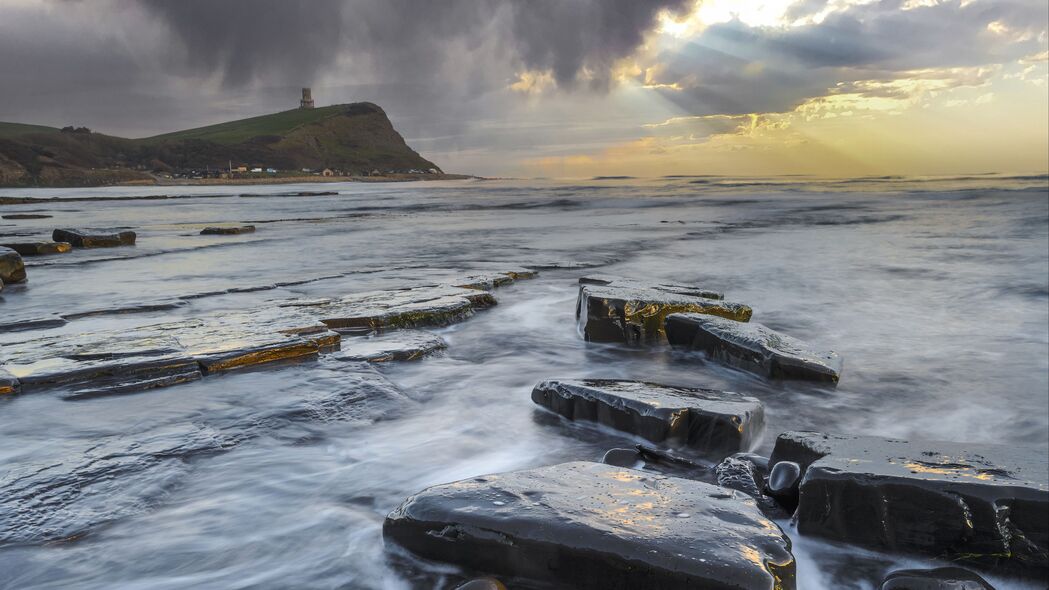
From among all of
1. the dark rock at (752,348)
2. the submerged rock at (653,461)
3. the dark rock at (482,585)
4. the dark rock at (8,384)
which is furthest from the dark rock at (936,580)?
the dark rock at (8,384)

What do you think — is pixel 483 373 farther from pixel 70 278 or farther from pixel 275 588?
pixel 70 278

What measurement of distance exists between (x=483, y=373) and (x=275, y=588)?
7.92 feet

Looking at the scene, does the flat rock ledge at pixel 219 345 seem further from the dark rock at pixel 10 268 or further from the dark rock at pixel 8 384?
the dark rock at pixel 10 268

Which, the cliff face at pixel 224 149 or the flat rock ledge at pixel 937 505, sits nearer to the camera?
the flat rock ledge at pixel 937 505

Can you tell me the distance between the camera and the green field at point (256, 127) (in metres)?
136

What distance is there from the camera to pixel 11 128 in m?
118

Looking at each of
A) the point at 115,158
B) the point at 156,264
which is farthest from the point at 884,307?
the point at 115,158

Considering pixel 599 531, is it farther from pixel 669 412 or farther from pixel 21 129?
pixel 21 129

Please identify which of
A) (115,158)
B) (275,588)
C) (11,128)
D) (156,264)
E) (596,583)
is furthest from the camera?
(11,128)

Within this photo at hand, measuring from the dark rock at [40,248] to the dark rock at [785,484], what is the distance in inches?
458

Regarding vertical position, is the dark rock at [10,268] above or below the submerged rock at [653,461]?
above

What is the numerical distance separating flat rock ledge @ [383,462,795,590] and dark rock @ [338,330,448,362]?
2.23 m

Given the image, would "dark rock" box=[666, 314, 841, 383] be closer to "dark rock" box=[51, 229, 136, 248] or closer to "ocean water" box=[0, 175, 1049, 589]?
"ocean water" box=[0, 175, 1049, 589]

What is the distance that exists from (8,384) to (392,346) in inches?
83.6
